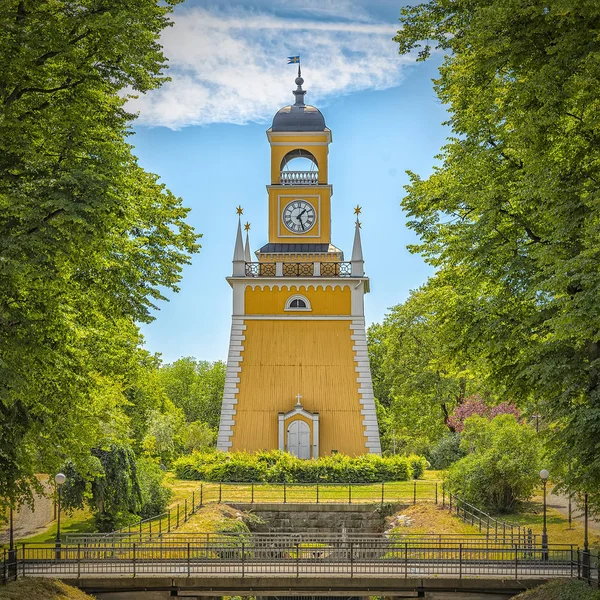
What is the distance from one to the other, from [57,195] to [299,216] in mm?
27779

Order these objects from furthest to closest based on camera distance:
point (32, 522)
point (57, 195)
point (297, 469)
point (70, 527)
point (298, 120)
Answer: point (298, 120)
point (297, 469)
point (32, 522)
point (70, 527)
point (57, 195)

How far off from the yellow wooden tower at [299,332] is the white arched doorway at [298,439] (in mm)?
44

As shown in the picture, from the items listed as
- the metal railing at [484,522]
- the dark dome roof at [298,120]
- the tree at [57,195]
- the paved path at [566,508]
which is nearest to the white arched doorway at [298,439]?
the metal railing at [484,522]

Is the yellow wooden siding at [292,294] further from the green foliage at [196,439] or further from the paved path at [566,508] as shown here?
the green foliage at [196,439]

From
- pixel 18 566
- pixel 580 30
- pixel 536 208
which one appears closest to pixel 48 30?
pixel 580 30

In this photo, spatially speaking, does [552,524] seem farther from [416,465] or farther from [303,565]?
[416,465]

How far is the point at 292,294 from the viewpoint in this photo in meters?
39.9

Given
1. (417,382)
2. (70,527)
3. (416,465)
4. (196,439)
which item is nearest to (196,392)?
(196,439)

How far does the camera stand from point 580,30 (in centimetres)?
1313

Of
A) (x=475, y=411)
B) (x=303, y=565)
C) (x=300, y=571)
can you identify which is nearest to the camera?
(x=300, y=571)

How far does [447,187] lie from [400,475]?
58.2 feet

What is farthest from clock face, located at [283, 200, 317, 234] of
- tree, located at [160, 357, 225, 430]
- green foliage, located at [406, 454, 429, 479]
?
tree, located at [160, 357, 225, 430]

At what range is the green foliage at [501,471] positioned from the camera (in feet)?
90.3

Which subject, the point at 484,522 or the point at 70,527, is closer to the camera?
the point at 484,522
